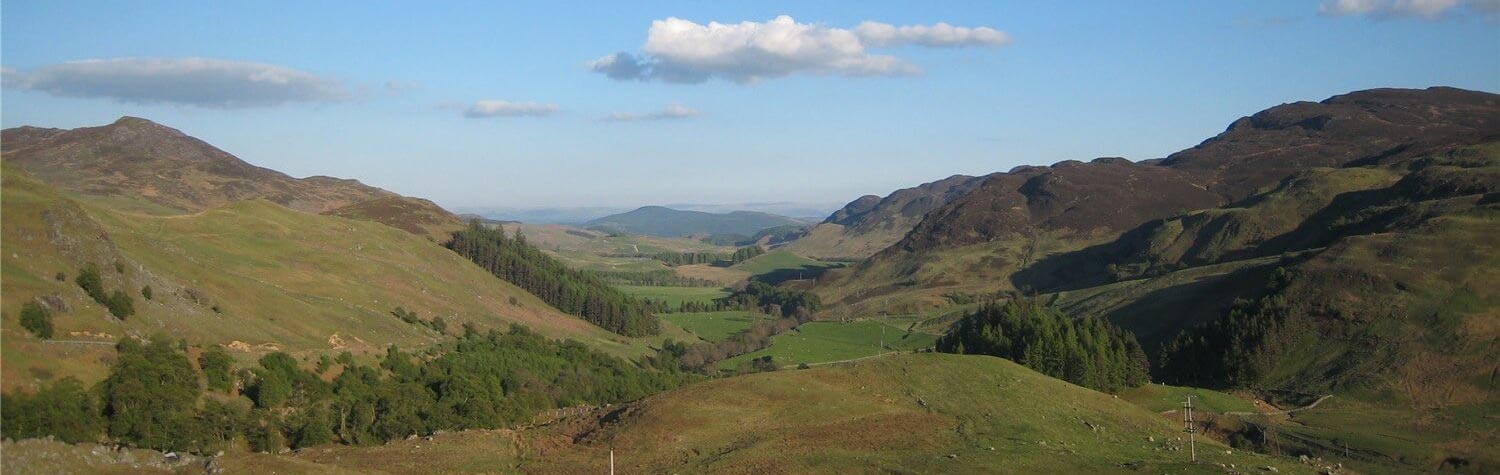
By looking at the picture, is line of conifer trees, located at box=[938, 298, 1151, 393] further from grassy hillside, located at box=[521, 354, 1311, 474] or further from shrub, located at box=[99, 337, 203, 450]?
shrub, located at box=[99, 337, 203, 450]

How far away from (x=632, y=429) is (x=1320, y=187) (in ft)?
535

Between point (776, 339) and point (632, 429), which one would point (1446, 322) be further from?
point (776, 339)

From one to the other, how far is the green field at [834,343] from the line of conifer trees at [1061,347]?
38.0m

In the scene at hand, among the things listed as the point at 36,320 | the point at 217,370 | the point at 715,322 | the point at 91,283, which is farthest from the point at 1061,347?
the point at 715,322

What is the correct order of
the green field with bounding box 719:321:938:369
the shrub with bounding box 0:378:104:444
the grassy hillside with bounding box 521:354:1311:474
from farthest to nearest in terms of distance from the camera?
the green field with bounding box 719:321:938:369
the grassy hillside with bounding box 521:354:1311:474
the shrub with bounding box 0:378:104:444

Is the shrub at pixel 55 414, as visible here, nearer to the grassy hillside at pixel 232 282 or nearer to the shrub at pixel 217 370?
the grassy hillside at pixel 232 282

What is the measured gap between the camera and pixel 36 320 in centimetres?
4016

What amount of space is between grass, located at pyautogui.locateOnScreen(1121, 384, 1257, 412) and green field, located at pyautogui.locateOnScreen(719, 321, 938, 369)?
51.2m

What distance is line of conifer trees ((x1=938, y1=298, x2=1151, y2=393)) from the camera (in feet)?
224

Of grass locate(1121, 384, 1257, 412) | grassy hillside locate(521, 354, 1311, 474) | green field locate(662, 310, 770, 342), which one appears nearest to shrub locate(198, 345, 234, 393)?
grassy hillside locate(521, 354, 1311, 474)

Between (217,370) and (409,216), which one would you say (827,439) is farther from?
(409,216)

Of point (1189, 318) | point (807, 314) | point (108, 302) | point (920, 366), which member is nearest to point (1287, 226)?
point (1189, 318)

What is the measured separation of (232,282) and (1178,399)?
62047mm

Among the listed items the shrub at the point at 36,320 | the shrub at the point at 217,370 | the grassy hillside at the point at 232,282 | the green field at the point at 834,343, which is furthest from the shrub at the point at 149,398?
the green field at the point at 834,343
